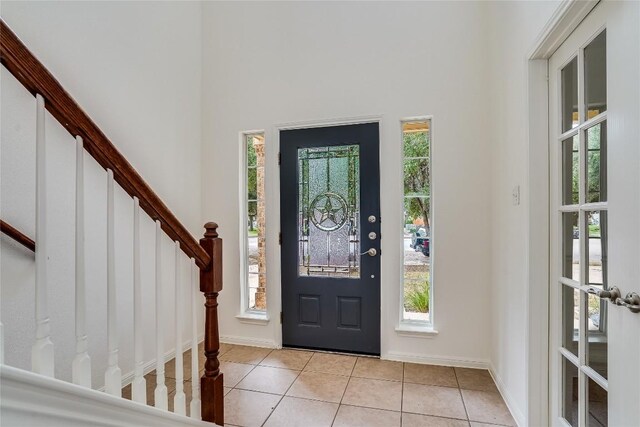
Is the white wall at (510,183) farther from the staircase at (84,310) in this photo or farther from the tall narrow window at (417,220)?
the staircase at (84,310)

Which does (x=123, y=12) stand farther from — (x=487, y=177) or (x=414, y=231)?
(x=487, y=177)

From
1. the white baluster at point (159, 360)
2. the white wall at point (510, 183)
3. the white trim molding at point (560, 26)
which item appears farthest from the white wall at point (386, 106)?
the white baluster at point (159, 360)

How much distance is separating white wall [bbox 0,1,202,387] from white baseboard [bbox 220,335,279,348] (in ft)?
1.64

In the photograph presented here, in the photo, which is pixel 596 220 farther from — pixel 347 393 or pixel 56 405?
pixel 56 405

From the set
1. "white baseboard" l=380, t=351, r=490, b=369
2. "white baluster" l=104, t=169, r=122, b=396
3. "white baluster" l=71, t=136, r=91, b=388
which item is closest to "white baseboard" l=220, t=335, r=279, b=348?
"white baseboard" l=380, t=351, r=490, b=369

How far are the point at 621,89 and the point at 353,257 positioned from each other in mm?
1967

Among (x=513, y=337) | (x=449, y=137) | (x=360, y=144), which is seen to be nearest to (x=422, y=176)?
(x=449, y=137)

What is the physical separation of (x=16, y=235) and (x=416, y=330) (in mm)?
2668

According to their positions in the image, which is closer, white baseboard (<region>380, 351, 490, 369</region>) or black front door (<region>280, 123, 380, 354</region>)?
white baseboard (<region>380, 351, 490, 369</region>)

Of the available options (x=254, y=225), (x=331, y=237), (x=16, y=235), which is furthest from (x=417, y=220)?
(x=16, y=235)

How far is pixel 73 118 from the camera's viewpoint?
2.85ft

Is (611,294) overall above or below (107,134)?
below

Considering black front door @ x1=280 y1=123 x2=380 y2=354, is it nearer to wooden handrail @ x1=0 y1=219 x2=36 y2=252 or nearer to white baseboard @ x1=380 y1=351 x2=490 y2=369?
white baseboard @ x1=380 y1=351 x2=490 y2=369

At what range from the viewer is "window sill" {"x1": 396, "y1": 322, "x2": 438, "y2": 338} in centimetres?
252
